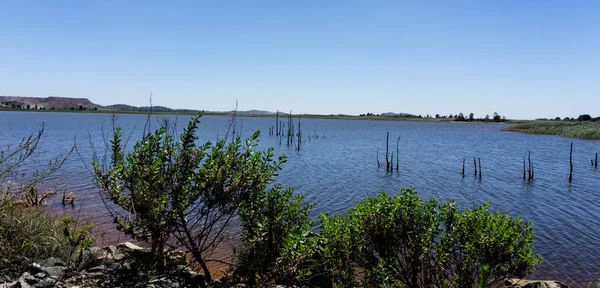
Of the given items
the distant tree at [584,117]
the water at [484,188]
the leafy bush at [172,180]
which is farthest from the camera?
the distant tree at [584,117]

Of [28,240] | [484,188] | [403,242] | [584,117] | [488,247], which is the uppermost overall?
[584,117]

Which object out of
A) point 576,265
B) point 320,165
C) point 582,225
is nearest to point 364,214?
point 576,265

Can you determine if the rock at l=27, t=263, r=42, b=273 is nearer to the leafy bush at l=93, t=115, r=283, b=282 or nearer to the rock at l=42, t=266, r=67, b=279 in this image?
the rock at l=42, t=266, r=67, b=279

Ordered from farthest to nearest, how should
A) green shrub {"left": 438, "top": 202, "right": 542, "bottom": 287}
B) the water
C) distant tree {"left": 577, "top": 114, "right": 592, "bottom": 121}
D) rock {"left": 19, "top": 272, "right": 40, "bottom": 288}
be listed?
distant tree {"left": 577, "top": 114, "right": 592, "bottom": 121} → the water → rock {"left": 19, "top": 272, "right": 40, "bottom": 288} → green shrub {"left": 438, "top": 202, "right": 542, "bottom": 287}

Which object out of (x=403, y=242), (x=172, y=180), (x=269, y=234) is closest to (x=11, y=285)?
(x=172, y=180)

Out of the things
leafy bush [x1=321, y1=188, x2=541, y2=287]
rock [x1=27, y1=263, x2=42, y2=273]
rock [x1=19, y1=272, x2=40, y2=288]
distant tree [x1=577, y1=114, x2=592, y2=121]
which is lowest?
rock [x1=19, y1=272, x2=40, y2=288]

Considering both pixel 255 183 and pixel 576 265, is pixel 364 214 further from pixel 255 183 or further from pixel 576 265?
pixel 576 265

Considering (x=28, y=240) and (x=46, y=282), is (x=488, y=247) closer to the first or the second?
(x=46, y=282)

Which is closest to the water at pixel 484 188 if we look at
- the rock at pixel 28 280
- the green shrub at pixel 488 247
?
the rock at pixel 28 280

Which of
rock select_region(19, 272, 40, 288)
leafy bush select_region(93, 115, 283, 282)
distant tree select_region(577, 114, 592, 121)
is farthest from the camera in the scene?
distant tree select_region(577, 114, 592, 121)

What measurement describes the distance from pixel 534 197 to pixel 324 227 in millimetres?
21504

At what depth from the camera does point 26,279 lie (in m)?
6.51

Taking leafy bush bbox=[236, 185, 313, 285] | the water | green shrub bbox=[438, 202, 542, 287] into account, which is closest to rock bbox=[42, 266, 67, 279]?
the water

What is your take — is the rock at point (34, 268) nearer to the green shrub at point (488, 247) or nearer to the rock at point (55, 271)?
the rock at point (55, 271)
